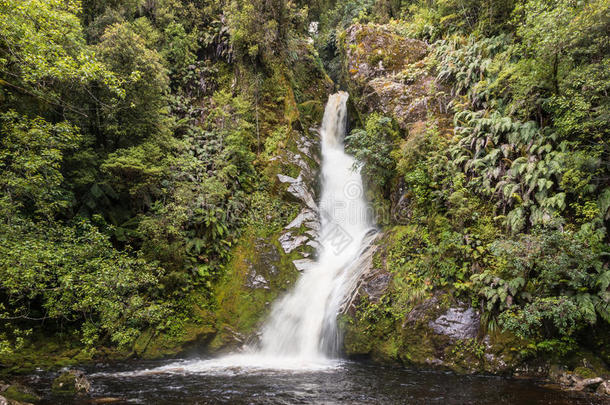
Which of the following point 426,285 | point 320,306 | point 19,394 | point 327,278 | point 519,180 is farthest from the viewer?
point 327,278

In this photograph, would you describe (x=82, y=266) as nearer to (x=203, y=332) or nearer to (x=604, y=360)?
(x=203, y=332)

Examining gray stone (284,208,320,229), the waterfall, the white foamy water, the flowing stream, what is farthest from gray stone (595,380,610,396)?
gray stone (284,208,320,229)

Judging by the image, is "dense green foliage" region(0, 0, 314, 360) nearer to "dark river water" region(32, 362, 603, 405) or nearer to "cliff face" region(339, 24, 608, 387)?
"dark river water" region(32, 362, 603, 405)

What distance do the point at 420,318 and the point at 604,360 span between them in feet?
12.5

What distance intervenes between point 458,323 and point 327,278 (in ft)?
16.9

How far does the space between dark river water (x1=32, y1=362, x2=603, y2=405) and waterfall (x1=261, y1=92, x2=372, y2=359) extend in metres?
1.83

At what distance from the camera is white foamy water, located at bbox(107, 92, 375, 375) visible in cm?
948

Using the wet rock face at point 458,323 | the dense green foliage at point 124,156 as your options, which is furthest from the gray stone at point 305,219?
the wet rock face at point 458,323

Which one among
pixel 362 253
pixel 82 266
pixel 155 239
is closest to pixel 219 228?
pixel 155 239

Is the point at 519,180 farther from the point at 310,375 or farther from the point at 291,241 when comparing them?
the point at 291,241

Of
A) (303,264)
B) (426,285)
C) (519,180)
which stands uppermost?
(519,180)

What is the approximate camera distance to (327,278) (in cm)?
1209

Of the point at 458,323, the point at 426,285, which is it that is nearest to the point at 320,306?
the point at 426,285

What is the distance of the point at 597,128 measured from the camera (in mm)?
7121
